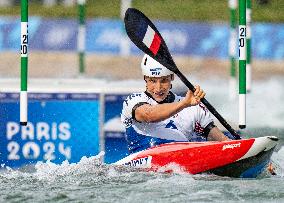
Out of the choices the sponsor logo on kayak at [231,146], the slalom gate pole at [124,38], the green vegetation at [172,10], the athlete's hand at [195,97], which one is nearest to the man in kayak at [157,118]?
the athlete's hand at [195,97]

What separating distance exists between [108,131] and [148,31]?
1.95m

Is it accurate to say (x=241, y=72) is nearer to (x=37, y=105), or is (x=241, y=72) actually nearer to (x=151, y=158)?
(x=151, y=158)

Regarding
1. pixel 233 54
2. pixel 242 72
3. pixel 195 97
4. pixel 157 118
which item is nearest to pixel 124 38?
pixel 233 54

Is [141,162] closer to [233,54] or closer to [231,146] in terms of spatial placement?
[231,146]

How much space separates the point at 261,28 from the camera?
722 inches

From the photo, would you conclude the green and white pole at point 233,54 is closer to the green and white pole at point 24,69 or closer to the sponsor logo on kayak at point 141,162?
the green and white pole at point 24,69

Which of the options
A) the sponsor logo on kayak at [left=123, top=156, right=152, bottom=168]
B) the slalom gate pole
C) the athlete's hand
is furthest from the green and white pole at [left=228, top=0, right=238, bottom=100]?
the athlete's hand

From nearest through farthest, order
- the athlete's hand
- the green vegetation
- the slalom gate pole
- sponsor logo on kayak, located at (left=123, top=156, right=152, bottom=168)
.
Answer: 1. the athlete's hand
2. sponsor logo on kayak, located at (left=123, top=156, right=152, bottom=168)
3. the slalom gate pole
4. the green vegetation

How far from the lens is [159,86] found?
9.09 m

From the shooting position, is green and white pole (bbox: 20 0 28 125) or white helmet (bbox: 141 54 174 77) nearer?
white helmet (bbox: 141 54 174 77)

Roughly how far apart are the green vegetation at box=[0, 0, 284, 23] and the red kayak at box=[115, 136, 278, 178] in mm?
11284

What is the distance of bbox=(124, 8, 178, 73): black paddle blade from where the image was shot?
9.30 metres

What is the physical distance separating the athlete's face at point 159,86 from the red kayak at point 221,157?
0.49m

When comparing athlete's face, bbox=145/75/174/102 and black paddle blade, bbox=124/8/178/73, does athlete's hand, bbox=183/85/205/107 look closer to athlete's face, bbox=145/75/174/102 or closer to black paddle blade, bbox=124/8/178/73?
athlete's face, bbox=145/75/174/102
